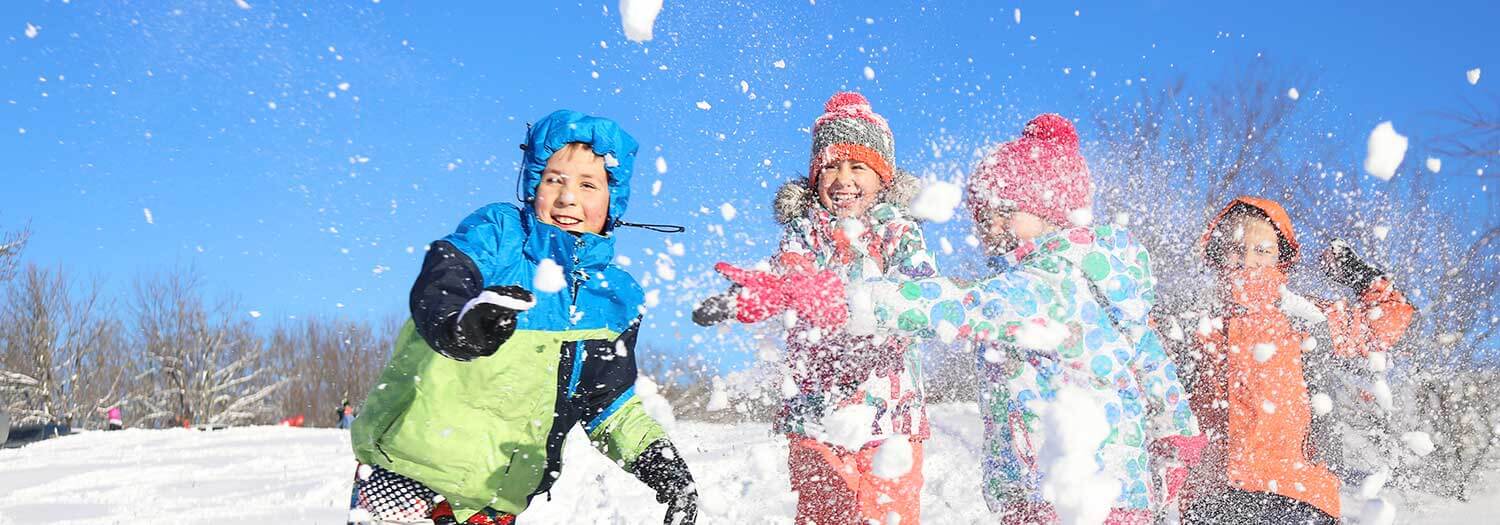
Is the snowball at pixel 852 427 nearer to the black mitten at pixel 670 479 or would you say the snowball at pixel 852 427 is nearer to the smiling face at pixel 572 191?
the black mitten at pixel 670 479

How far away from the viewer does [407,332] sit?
2215 mm

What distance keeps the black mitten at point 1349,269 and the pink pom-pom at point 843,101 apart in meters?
2.11

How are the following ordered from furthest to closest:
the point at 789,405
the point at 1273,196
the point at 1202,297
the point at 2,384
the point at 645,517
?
the point at 2,384 < the point at 1273,196 < the point at 645,517 < the point at 1202,297 < the point at 789,405

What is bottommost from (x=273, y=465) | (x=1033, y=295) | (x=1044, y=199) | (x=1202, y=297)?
(x=273, y=465)

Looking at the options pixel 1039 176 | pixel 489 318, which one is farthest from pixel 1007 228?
pixel 489 318

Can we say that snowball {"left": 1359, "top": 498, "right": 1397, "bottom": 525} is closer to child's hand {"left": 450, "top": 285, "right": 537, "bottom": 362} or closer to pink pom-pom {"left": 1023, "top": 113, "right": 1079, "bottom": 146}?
pink pom-pom {"left": 1023, "top": 113, "right": 1079, "bottom": 146}

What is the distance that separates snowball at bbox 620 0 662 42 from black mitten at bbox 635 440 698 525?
117cm

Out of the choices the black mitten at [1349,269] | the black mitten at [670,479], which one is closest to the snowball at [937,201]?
the black mitten at [670,479]

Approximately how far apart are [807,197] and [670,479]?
1335mm

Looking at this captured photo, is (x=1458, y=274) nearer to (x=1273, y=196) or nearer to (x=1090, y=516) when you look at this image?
(x=1273, y=196)

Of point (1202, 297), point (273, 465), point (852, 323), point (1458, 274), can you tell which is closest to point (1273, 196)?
point (1458, 274)

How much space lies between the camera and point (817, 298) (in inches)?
91.7

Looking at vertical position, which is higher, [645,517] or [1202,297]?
[1202,297]

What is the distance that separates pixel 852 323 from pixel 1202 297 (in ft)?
7.87
